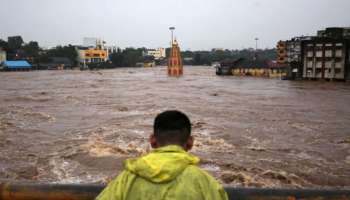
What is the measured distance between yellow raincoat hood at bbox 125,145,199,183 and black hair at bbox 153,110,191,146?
9cm

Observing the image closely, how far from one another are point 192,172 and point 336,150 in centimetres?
1086

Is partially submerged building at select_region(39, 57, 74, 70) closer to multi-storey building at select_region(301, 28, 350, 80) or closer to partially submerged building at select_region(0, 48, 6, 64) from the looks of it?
partially submerged building at select_region(0, 48, 6, 64)

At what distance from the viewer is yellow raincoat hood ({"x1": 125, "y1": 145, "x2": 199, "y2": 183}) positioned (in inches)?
74.9

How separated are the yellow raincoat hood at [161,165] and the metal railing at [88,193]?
0.45m

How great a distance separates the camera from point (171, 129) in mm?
2135

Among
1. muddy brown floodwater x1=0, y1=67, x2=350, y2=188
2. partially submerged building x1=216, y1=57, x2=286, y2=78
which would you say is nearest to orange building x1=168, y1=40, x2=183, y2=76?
partially submerged building x1=216, y1=57, x2=286, y2=78

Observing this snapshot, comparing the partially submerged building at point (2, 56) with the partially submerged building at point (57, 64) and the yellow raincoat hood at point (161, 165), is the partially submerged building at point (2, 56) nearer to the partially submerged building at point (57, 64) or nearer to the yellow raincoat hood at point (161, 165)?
the partially submerged building at point (57, 64)

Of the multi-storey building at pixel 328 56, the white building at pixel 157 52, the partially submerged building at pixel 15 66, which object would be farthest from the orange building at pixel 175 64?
the white building at pixel 157 52

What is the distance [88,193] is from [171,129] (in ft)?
2.21

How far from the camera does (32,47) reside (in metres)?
Result: 115

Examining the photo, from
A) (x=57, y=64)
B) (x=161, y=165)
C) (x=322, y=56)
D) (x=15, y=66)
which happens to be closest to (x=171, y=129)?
(x=161, y=165)

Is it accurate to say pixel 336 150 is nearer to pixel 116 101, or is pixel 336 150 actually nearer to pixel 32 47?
pixel 116 101

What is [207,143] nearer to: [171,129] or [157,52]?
[171,129]

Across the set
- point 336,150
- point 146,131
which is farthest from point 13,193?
point 146,131
